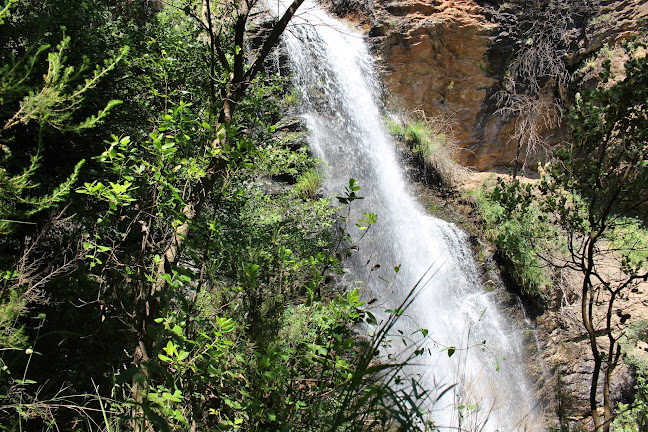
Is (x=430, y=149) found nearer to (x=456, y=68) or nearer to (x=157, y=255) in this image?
(x=456, y=68)

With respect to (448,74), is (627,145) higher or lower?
lower

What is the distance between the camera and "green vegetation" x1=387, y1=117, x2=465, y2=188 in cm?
944

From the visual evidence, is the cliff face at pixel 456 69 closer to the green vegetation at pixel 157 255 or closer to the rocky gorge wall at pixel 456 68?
the rocky gorge wall at pixel 456 68

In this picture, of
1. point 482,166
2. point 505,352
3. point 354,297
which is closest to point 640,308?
point 505,352

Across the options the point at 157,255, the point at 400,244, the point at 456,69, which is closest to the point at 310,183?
the point at 400,244

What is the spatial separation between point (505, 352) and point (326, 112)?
5.86 meters

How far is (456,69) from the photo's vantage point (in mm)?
11023

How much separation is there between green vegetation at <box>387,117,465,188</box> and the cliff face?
731 mm

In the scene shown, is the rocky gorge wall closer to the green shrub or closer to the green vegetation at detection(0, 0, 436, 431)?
the green shrub

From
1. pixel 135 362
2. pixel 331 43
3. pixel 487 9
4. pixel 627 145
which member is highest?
pixel 487 9

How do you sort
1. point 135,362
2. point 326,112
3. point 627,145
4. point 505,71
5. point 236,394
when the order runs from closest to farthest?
1. point 236,394
2. point 135,362
3. point 627,145
4. point 326,112
5. point 505,71

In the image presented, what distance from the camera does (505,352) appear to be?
677 cm

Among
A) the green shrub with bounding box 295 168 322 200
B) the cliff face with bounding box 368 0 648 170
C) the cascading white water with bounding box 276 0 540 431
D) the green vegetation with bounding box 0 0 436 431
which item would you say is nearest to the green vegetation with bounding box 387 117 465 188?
the cascading white water with bounding box 276 0 540 431

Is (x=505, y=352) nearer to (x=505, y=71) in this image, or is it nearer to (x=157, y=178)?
(x=157, y=178)
